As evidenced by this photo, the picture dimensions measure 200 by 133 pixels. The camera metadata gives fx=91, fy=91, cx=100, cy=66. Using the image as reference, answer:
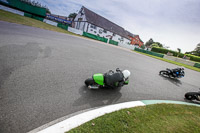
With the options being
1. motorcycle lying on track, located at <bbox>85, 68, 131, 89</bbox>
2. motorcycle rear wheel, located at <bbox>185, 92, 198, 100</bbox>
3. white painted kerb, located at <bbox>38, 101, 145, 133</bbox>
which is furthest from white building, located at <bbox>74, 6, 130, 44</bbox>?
white painted kerb, located at <bbox>38, 101, 145, 133</bbox>

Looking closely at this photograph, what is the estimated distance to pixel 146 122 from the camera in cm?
230

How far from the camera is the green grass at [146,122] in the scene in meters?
1.94

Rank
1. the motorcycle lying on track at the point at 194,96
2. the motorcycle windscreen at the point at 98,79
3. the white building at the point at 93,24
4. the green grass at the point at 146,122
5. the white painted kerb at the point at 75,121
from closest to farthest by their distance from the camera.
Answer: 1. the white painted kerb at the point at 75,121
2. the green grass at the point at 146,122
3. the motorcycle windscreen at the point at 98,79
4. the motorcycle lying on track at the point at 194,96
5. the white building at the point at 93,24

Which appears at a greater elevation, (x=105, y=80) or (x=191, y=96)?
(x=105, y=80)

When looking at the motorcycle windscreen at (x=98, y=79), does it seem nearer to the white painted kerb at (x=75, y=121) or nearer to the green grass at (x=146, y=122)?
the white painted kerb at (x=75, y=121)

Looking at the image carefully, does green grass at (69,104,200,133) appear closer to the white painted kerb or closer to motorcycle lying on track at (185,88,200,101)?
the white painted kerb

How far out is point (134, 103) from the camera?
120 inches

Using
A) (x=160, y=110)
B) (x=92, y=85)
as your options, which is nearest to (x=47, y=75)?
(x=92, y=85)

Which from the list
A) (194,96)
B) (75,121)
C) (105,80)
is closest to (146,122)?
(105,80)

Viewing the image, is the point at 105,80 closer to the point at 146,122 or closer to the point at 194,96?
the point at 146,122

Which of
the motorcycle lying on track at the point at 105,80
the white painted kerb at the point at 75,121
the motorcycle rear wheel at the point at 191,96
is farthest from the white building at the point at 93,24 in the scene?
the white painted kerb at the point at 75,121

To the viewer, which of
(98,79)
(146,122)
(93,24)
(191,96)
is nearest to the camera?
(146,122)

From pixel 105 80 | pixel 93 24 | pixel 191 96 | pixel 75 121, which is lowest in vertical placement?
pixel 75 121

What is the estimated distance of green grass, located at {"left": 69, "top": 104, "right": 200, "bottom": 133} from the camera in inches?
76.2
